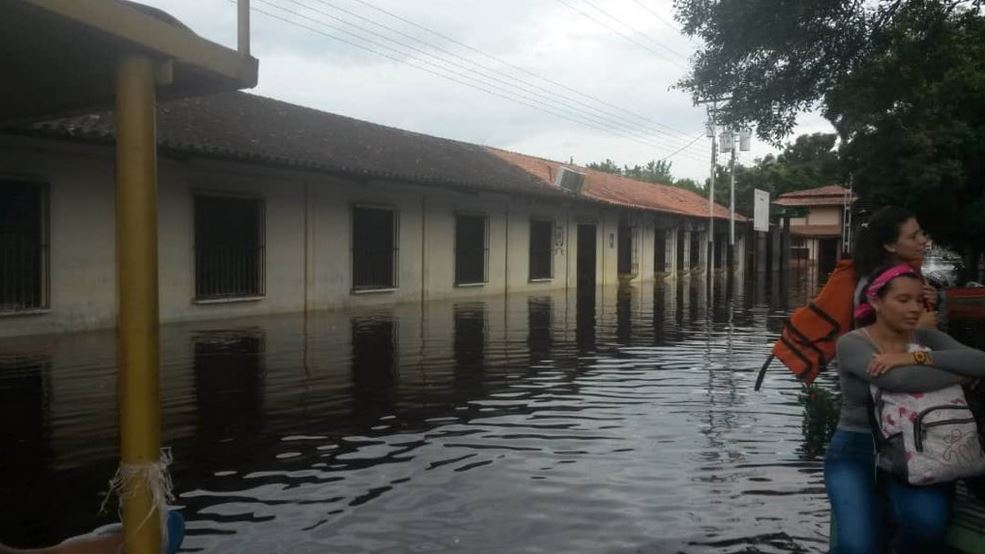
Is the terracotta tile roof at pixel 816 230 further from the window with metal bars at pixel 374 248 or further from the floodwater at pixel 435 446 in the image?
the floodwater at pixel 435 446

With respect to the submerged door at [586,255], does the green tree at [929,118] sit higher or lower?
higher

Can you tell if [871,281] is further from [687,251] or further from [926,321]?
[687,251]

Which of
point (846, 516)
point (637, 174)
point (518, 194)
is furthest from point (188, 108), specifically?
point (637, 174)

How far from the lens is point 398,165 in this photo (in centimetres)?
1822

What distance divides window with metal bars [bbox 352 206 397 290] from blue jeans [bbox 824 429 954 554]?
14348 millimetres

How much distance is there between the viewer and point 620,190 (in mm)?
31562

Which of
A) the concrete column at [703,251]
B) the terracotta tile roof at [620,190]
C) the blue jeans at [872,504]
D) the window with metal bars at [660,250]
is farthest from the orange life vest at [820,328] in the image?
the concrete column at [703,251]

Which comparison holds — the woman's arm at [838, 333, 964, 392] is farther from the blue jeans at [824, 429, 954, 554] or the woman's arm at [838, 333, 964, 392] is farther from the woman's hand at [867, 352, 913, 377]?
the blue jeans at [824, 429, 954, 554]

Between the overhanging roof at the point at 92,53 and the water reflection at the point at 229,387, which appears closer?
the overhanging roof at the point at 92,53

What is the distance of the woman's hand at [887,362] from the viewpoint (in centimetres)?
265

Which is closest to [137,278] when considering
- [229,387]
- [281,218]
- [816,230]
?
[229,387]

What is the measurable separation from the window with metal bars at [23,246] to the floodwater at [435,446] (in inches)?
28.4

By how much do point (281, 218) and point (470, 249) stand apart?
636cm

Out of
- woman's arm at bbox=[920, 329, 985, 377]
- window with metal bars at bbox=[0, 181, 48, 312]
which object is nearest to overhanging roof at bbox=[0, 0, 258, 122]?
woman's arm at bbox=[920, 329, 985, 377]
